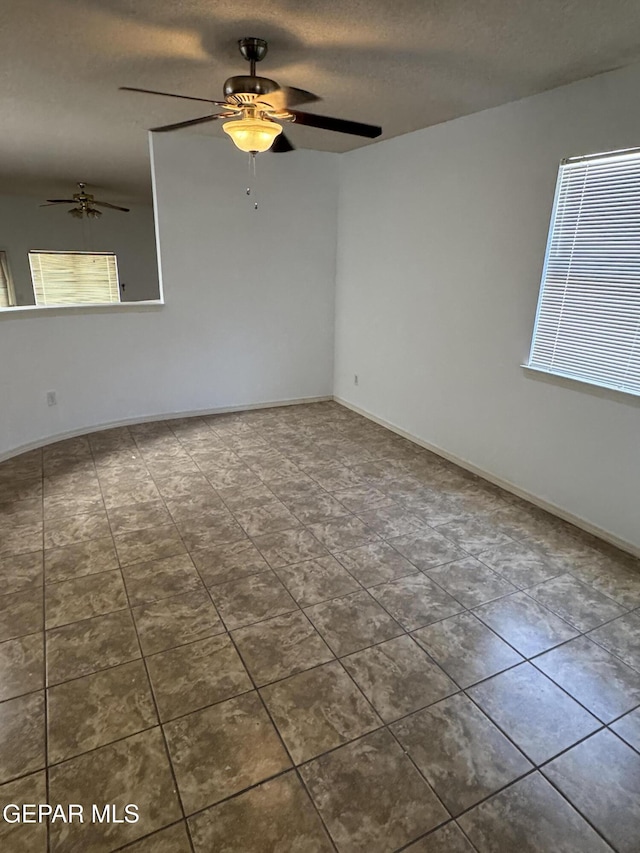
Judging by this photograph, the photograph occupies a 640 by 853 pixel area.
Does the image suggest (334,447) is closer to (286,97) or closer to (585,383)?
(585,383)

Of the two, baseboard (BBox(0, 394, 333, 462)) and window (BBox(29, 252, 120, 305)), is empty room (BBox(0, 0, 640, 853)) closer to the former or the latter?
baseboard (BBox(0, 394, 333, 462))

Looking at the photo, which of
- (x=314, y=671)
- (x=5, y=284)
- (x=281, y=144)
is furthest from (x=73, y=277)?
(x=314, y=671)

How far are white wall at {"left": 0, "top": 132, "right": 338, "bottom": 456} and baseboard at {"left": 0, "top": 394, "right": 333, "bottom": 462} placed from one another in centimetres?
3

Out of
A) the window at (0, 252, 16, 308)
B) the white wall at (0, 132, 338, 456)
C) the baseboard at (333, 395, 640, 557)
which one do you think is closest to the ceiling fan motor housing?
the white wall at (0, 132, 338, 456)

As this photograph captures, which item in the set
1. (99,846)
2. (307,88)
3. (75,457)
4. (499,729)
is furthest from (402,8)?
(75,457)

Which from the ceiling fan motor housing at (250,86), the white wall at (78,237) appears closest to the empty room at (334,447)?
the ceiling fan motor housing at (250,86)

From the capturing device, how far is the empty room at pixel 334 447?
4.97 feet

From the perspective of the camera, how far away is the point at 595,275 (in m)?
2.68

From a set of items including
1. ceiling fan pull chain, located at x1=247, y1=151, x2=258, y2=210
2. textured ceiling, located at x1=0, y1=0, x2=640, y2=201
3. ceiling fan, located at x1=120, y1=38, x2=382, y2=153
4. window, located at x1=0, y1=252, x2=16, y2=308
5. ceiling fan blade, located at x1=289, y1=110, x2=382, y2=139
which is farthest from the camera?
window, located at x1=0, y1=252, x2=16, y2=308

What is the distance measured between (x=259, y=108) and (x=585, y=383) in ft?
7.19

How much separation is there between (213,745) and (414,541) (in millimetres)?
1525

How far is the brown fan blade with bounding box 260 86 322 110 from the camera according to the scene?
2.05m

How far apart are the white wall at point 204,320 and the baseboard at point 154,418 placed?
0.03 meters

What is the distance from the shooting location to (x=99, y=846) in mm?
Answer: 1310
